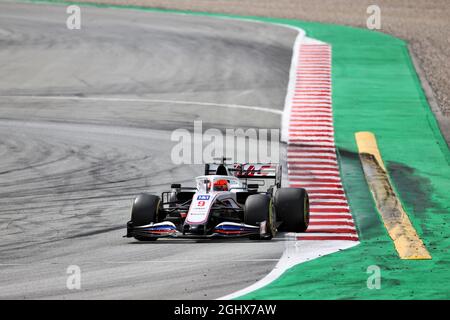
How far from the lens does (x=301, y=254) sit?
18781mm

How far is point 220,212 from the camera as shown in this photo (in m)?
19.8

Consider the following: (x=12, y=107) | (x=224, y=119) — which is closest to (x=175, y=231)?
(x=224, y=119)

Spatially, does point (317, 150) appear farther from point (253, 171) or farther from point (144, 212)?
point (144, 212)

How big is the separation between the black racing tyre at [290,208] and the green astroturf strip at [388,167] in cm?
→ 134

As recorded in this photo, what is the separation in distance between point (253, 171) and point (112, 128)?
11.0 meters

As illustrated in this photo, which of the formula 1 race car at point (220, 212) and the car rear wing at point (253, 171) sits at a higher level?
the car rear wing at point (253, 171)

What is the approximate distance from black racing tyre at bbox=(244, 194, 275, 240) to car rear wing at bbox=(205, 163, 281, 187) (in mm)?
2526

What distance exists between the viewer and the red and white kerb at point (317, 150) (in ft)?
73.3

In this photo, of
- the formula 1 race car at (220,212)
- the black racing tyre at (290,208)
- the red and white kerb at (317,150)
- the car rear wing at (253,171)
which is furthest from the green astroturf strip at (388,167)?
the car rear wing at (253,171)

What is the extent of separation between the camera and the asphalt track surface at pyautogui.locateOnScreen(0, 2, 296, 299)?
17188 mm

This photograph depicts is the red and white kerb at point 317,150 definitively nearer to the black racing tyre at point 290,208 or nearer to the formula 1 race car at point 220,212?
the black racing tyre at point 290,208

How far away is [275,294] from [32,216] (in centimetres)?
841

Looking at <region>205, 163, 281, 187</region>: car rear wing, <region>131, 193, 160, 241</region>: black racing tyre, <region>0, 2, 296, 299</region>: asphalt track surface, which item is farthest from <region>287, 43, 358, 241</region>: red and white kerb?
<region>131, 193, 160, 241</region>: black racing tyre
